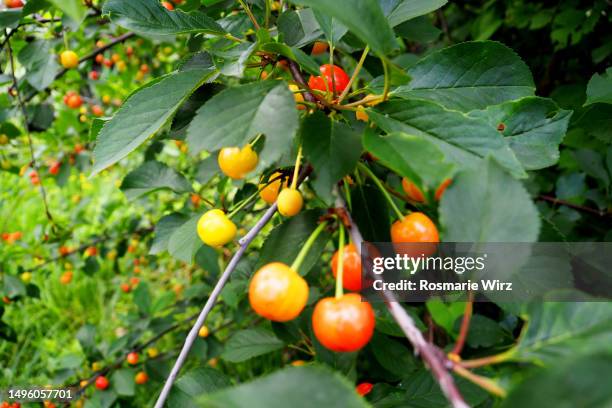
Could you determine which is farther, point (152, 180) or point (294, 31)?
point (152, 180)

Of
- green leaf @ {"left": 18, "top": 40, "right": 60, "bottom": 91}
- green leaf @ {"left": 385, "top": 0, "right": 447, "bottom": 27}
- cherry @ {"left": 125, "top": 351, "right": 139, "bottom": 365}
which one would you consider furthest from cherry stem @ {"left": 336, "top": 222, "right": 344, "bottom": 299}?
cherry @ {"left": 125, "top": 351, "right": 139, "bottom": 365}

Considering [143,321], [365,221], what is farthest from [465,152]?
[143,321]

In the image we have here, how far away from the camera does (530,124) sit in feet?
2.96

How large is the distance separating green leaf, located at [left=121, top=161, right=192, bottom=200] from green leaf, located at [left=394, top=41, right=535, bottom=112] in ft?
2.76

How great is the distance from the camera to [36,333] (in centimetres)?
342

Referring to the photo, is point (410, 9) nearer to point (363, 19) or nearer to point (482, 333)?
point (363, 19)

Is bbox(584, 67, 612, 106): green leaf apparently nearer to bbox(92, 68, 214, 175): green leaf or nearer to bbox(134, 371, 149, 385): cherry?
bbox(92, 68, 214, 175): green leaf

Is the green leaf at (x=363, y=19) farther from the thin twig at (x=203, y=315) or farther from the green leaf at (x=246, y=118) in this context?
the thin twig at (x=203, y=315)

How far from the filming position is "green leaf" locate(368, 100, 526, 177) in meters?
0.72

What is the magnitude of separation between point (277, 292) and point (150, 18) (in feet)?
1.98

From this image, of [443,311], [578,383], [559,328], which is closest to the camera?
[578,383]

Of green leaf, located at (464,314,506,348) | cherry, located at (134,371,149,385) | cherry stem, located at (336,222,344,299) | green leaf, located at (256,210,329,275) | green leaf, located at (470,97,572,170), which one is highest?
green leaf, located at (470,97,572,170)

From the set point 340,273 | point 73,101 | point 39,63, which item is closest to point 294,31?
point 340,273

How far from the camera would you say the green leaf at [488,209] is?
0.60 metres
